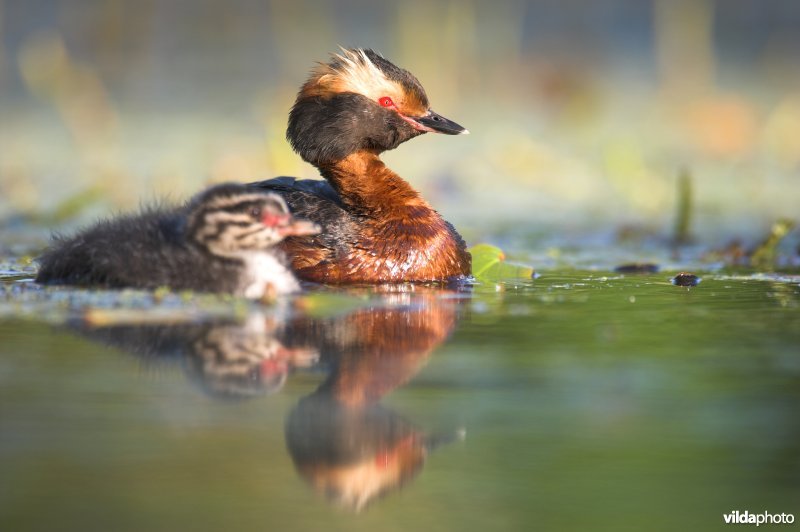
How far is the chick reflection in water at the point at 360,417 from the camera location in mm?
4082

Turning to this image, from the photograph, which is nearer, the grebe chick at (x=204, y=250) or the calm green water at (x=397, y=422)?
the calm green water at (x=397, y=422)

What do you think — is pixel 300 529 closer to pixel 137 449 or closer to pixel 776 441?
pixel 137 449

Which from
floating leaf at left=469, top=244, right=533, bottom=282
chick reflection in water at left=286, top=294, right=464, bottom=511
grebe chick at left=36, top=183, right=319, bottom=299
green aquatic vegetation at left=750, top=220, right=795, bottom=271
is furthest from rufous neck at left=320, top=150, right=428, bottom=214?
green aquatic vegetation at left=750, top=220, right=795, bottom=271

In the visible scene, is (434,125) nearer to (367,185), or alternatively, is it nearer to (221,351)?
(367,185)

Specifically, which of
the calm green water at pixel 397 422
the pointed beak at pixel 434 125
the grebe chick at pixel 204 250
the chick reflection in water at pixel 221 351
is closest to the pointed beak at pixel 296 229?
the grebe chick at pixel 204 250

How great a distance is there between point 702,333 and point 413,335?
1342 millimetres

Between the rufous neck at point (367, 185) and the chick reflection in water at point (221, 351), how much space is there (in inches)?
80.3

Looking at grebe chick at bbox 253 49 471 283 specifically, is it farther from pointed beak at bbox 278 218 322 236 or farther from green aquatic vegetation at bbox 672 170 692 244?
green aquatic vegetation at bbox 672 170 692 244

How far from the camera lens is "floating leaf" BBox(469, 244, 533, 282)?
850cm

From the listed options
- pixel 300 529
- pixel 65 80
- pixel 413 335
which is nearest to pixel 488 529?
pixel 300 529

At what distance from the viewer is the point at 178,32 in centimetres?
1898

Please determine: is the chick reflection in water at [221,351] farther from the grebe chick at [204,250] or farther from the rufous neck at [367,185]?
the rufous neck at [367,185]

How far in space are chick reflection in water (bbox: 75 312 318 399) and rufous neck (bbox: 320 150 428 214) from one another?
2.04 m

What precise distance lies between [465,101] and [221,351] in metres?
10.4
